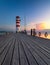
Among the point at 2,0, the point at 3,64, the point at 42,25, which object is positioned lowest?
the point at 3,64

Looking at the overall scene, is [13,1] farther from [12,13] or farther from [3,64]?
[3,64]

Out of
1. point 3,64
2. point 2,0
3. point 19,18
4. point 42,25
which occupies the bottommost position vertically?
point 3,64

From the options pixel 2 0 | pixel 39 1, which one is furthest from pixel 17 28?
pixel 39 1

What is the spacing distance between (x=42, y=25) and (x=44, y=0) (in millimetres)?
13839

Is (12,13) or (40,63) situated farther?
(12,13)

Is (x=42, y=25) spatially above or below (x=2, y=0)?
below

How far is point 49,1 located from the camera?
13672 mm

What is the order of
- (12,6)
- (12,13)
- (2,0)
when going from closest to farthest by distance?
(2,0) < (12,6) < (12,13)

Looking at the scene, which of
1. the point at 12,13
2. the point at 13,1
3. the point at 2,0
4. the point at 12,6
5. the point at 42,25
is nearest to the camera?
the point at 2,0

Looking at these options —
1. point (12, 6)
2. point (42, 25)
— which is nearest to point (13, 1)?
point (12, 6)

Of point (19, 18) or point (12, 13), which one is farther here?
point (12, 13)

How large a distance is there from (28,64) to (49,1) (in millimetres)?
12276

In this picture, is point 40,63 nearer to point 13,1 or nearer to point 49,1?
point 49,1

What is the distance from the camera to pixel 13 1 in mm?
23078
